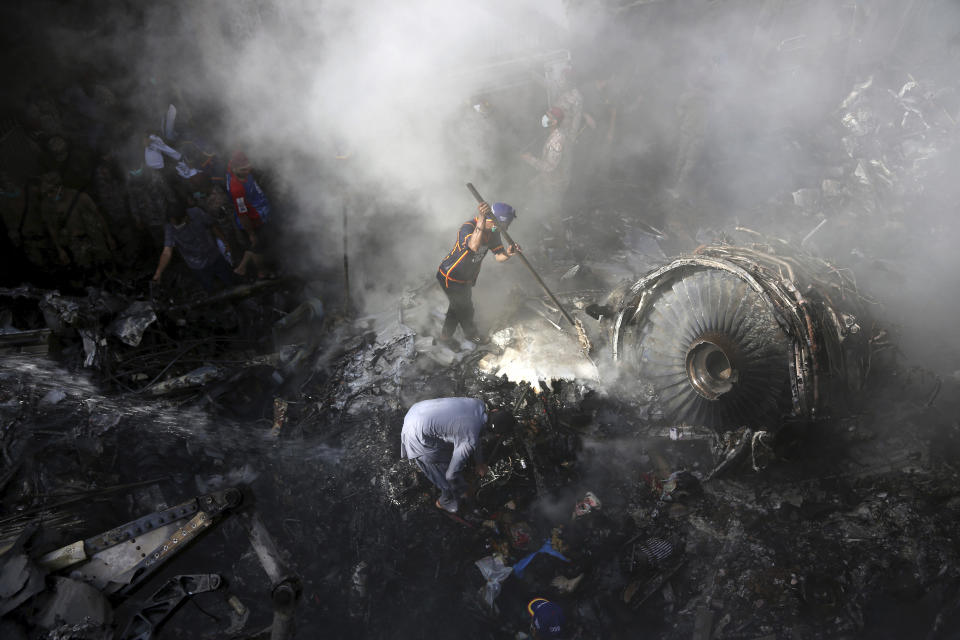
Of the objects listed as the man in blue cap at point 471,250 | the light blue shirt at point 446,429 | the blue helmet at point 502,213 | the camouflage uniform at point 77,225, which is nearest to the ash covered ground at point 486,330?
the camouflage uniform at point 77,225

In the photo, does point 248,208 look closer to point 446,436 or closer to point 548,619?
point 446,436

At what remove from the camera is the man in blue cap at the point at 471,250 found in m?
5.27

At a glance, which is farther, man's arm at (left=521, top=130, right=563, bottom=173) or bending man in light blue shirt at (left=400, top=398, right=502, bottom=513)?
man's arm at (left=521, top=130, right=563, bottom=173)

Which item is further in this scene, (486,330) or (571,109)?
(571,109)

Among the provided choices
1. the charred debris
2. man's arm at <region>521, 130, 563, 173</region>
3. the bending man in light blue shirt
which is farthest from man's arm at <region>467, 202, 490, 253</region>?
man's arm at <region>521, 130, 563, 173</region>

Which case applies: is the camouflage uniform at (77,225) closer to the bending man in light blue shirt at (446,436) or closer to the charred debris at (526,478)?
the charred debris at (526,478)

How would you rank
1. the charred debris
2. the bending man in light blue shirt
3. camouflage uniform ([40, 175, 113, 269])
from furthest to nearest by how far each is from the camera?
camouflage uniform ([40, 175, 113, 269]) < the bending man in light blue shirt < the charred debris

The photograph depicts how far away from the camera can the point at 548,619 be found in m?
3.83

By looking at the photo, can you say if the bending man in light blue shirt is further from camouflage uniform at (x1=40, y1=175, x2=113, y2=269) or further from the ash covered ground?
camouflage uniform at (x1=40, y1=175, x2=113, y2=269)

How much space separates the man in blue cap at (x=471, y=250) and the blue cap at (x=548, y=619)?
10.4ft

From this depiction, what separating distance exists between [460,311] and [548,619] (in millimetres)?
3271

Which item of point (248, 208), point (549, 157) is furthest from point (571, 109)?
point (248, 208)

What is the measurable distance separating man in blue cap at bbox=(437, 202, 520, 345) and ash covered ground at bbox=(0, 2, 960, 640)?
818mm

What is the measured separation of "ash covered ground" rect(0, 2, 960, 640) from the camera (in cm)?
403
